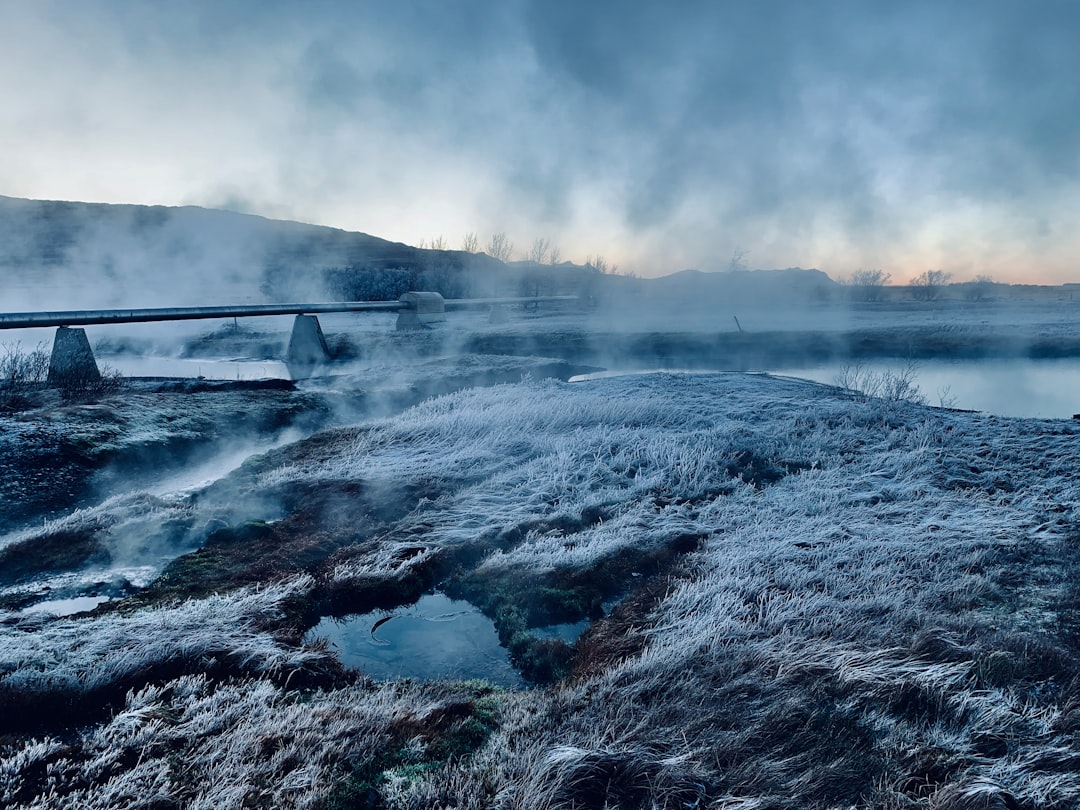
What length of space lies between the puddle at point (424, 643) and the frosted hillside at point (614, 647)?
21 cm

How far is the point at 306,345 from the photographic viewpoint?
24.5 meters

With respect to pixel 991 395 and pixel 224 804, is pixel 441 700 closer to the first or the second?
pixel 224 804

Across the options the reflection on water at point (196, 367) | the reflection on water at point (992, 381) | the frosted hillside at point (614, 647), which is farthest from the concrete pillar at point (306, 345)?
the frosted hillside at point (614, 647)

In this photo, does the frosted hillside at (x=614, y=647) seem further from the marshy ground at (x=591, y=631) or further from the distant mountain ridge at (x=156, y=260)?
the distant mountain ridge at (x=156, y=260)

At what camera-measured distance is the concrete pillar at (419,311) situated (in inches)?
1310

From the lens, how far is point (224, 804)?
3.25 m

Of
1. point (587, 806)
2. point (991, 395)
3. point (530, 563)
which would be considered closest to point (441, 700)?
point (587, 806)

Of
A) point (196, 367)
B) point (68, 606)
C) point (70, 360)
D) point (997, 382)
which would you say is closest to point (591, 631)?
point (68, 606)

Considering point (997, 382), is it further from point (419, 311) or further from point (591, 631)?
point (419, 311)

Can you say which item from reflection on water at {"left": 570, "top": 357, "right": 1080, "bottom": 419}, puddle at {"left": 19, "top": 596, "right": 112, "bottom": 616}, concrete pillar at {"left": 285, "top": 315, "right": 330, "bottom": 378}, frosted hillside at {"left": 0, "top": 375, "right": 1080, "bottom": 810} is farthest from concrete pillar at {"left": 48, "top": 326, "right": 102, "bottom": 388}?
reflection on water at {"left": 570, "top": 357, "right": 1080, "bottom": 419}

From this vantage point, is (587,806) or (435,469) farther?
(435,469)

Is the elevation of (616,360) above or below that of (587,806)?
above

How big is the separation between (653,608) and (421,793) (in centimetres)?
298

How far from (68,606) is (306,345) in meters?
19.5
